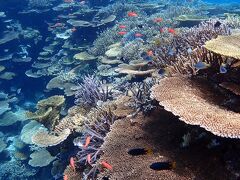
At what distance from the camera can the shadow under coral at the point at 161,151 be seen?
316 cm

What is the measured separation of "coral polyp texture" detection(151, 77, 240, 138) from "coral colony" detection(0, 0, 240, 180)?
0.5 inches

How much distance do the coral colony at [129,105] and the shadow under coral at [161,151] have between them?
13 millimetres

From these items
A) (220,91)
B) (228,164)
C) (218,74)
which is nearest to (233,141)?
(228,164)

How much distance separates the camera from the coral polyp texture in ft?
9.22

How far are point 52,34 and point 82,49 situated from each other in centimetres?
396

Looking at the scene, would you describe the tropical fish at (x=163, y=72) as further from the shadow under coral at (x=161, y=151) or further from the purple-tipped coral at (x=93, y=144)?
the purple-tipped coral at (x=93, y=144)

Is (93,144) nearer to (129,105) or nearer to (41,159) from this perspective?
(129,105)

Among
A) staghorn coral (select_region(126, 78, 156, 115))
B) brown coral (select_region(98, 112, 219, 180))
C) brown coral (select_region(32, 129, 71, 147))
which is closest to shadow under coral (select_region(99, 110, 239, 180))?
brown coral (select_region(98, 112, 219, 180))

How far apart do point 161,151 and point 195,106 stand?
0.77 meters

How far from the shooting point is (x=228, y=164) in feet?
10.3

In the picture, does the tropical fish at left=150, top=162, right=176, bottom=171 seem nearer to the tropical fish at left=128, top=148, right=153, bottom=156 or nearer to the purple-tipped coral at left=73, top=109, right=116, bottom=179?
the tropical fish at left=128, top=148, right=153, bottom=156

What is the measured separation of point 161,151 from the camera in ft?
11.7

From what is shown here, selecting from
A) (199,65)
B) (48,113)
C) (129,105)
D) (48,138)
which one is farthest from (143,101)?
(48,113)

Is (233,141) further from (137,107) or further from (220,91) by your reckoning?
(137,107)
